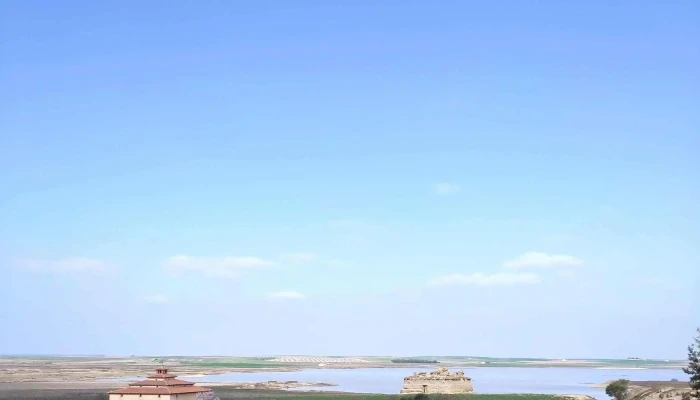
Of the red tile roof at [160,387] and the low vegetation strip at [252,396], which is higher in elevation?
the red tile roof at [160,387]

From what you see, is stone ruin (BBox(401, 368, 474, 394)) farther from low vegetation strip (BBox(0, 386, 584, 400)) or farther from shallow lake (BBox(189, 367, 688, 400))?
shallow lake (BBox(189, 367, 688, 400))

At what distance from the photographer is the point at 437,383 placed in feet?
187

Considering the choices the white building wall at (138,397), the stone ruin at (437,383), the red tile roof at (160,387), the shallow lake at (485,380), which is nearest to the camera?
the white building wall at (138,397)

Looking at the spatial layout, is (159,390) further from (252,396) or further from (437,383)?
(252,396)

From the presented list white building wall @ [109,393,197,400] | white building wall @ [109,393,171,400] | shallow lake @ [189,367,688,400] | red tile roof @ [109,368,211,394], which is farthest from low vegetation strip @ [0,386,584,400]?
white building wall @ [109,393,171,400]

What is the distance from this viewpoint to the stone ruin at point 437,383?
56.8m

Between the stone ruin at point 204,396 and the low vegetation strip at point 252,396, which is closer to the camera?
the stone ruin at point 204,396

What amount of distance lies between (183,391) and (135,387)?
2.33 meters

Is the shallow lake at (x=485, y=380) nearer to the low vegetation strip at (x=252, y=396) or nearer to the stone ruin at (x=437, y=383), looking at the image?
the low vegetation strip at (x=252, y=396)

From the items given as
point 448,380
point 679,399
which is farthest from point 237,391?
point 679,399

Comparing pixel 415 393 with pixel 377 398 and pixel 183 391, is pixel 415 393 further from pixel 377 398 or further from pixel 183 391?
pixel 183 391

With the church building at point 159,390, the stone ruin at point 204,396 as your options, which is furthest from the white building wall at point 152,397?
the stone ruin at point 204,396

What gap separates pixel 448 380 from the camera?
57.1 meters

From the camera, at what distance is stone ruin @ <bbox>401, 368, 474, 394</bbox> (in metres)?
56.8
